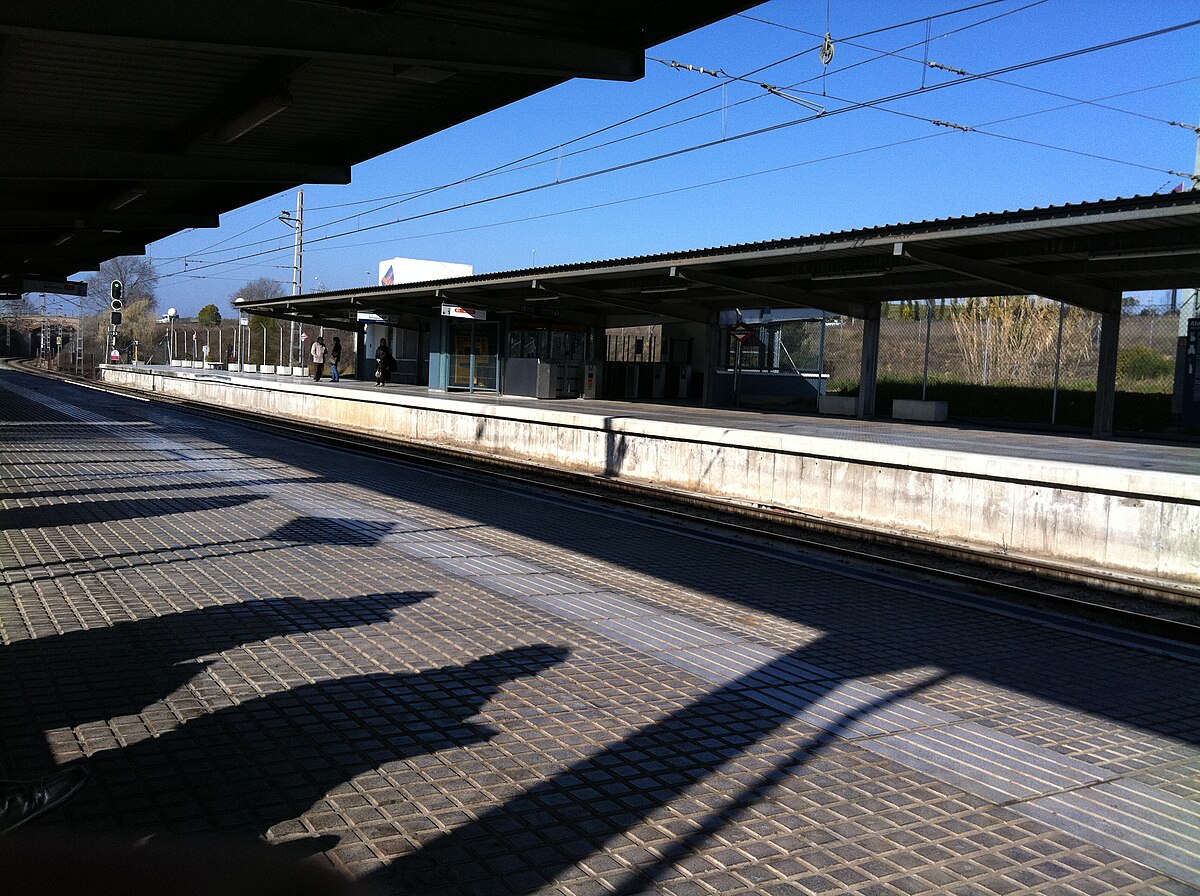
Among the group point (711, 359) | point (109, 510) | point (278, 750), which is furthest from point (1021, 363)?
point (278, 750)

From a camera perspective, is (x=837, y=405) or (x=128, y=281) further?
(x=128, y=281)

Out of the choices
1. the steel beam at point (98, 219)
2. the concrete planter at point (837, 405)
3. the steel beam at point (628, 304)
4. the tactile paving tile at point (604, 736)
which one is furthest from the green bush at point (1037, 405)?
the steel beam at point (98, 219)

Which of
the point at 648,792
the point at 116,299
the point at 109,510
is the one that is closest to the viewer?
the point at 648,792

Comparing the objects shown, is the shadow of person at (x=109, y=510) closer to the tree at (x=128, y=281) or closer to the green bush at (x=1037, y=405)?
the green bush at (x=1037, y=405)

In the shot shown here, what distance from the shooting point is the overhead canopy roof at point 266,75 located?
20.8 feet

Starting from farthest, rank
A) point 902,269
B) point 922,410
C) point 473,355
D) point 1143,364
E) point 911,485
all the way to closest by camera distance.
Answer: point 473,355 < point 922,410 < point 1143,364 < point 902,269 < point 911,485

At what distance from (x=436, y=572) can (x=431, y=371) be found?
27055 millimetres

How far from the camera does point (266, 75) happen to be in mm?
7918

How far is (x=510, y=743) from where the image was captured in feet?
15.6

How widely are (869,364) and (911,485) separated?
40.8 ft

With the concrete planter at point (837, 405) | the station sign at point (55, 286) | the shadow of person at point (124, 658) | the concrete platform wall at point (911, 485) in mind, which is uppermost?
the station sign at point (55, 286)

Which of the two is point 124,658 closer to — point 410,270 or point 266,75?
point 266,75

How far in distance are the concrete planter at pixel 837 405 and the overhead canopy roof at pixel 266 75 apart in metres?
17.6

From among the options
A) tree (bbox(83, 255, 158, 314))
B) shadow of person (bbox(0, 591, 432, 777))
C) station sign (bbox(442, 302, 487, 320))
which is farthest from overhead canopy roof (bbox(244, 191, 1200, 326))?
tree (bbox(83, 255, 158, 314))
